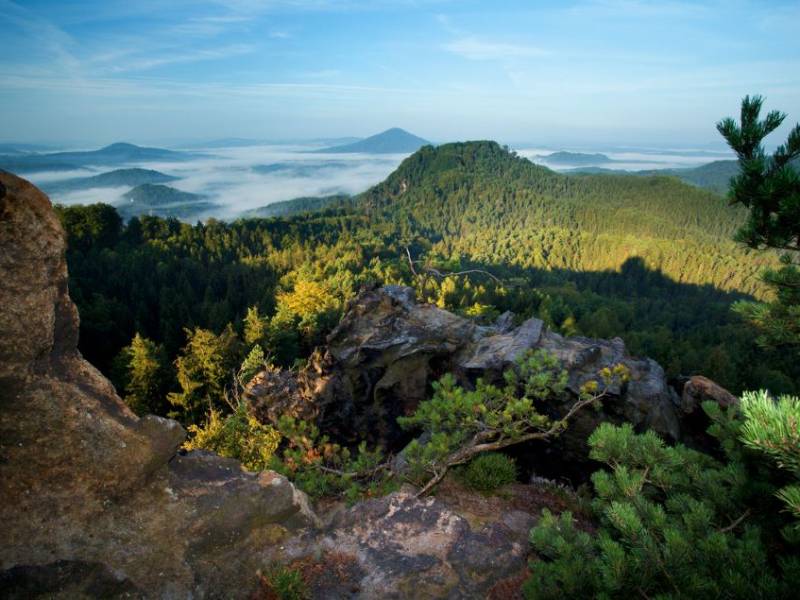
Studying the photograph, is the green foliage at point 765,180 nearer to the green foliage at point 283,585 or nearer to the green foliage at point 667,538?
the green foliage at point 667,538

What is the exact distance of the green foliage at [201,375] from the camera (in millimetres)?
33969

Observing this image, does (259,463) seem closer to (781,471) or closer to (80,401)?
(80,401)

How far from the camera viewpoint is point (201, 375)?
3644 cm

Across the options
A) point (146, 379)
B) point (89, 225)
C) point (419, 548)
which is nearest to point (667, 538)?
point (419, 548)

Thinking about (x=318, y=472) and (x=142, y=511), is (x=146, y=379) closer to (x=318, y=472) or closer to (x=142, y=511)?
(x=318, y=472)

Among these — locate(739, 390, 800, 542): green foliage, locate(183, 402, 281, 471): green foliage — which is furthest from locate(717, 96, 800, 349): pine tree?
locate(183, 402, 281, 471): green foliage

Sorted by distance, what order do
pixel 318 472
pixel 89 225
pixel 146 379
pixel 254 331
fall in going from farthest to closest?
pixel 89 225 < pixel 254 331 < pixel 146 379 < pixel 318 472

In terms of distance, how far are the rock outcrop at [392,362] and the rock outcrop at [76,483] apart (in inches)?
491

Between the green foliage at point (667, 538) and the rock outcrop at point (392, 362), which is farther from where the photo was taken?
the rock outcrop at point (392, 362)

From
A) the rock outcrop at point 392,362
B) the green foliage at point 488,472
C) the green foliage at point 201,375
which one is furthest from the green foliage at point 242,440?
the green foliage at point 201,375

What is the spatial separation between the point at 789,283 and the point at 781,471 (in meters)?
5.94

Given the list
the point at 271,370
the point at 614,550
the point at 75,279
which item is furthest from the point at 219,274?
the point at 614,550

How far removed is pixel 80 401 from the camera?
704cm

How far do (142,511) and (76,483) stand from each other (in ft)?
3.57
